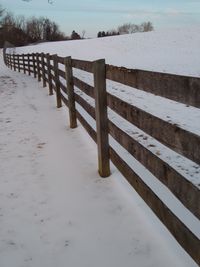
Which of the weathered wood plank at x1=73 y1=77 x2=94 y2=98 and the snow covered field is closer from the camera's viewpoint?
the snow covered field

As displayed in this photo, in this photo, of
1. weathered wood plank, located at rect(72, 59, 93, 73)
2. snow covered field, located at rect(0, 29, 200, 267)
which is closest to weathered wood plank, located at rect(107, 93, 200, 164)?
snow covered field, located at rect(0, 29, 200, 267)

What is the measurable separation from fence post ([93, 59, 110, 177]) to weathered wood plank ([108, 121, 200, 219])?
698 mm

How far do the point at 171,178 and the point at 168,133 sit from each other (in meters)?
0.32

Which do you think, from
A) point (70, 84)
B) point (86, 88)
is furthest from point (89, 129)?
point (70, 84)

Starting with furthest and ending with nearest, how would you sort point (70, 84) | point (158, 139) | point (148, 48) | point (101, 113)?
point (148, 48) → point (70, 84) → point (101, 113) → point (158, 139)

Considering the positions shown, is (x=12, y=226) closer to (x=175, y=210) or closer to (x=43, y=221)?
(x=43, y=221)

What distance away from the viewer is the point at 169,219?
9.06ft

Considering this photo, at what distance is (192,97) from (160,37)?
44.2m

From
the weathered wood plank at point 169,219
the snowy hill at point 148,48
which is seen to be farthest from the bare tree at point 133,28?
the weathered wood plank at point 169,219

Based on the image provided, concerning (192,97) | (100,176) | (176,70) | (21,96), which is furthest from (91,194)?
(176,70)

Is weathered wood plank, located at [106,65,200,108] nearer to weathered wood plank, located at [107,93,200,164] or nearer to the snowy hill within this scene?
weathered wood plank, located at [107,93,200,164]

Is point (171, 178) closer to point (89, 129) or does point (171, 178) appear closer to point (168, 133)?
point (168, 133)

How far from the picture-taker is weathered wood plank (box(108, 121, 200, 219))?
7.63 feet

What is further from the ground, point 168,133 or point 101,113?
point 168,133
